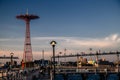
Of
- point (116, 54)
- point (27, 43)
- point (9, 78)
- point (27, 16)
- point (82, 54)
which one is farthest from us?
point (82, 54)

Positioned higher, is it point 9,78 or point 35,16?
point 35,16

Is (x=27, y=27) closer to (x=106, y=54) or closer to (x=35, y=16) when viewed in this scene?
(x=35, y=16)

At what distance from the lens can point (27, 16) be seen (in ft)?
252

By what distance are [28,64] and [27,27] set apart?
10.8 metres

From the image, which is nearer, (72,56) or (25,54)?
(25,54)

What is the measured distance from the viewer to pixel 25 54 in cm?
7138

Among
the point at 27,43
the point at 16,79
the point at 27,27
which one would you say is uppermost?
the point at 27,27

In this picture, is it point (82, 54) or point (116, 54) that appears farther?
point (82, 54)

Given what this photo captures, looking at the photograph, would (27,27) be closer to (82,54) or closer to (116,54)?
(116,54)

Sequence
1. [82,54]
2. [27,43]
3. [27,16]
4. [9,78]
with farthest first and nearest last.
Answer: [82,54] → [27,16] → [27,43] → [9,78]

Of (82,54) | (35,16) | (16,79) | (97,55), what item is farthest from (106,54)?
(16,79)

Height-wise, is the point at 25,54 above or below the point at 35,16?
below

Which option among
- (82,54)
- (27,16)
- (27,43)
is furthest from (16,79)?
(82,54)

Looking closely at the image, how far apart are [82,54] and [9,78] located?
144462 mm
